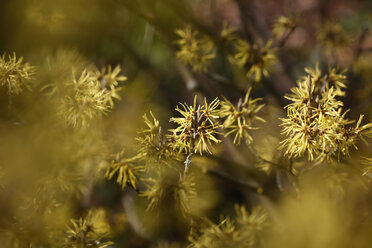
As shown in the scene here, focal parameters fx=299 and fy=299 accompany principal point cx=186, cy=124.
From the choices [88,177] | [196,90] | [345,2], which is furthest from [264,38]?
[345,2]

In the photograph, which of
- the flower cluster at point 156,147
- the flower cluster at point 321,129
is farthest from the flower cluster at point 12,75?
the flower cluster at point 321,129

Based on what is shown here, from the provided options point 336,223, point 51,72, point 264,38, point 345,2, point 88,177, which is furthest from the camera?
point 345,2

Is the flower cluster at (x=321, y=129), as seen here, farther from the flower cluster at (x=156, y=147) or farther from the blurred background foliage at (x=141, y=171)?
the flower cluster at (x=156, y=147)

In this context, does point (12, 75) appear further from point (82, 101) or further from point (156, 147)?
point (156, 147)

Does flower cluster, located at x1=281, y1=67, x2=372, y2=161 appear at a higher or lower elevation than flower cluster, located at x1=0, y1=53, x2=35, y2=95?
higher

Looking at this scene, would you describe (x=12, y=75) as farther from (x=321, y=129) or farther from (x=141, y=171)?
(x=321, y=129)

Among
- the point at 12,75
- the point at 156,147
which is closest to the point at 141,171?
the point at 156,147

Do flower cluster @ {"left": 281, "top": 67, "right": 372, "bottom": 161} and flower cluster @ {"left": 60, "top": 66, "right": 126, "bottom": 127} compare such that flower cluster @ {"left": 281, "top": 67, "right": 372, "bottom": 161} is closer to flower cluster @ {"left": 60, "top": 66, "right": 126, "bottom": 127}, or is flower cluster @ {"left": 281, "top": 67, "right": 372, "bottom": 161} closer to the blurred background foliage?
the blurred background foliage

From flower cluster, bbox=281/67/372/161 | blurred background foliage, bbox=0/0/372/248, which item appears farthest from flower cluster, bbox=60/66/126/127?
flower cluster, bbox=281/67/372/161

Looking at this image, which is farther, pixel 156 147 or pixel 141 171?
pixel 141 171

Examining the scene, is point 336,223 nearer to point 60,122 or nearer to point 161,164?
point 161,164

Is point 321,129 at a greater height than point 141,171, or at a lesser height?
greater
